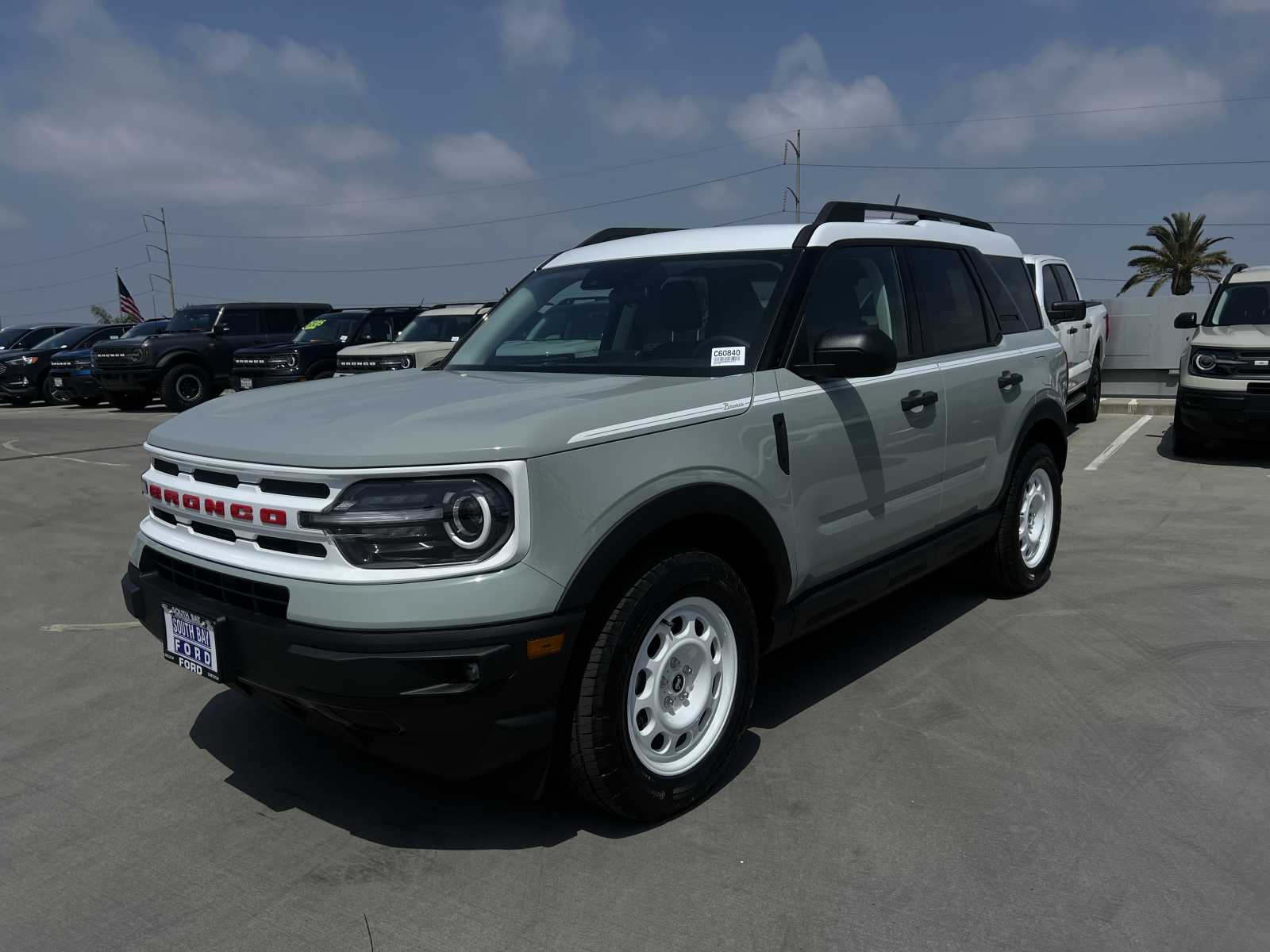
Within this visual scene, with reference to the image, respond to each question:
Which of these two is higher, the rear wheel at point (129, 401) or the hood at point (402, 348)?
the hood at point (402, 348)

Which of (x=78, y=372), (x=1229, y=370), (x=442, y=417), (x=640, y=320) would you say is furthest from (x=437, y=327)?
(x=442, y=417)

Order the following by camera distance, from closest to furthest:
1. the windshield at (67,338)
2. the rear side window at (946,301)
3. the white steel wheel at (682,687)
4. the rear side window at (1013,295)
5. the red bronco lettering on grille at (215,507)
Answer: the red bronco lettering on grille at (215,507), the white steel wheel at (682,687), the rear side window at (946,301), the rear side window at (1013,295), the windshield at (67,338)

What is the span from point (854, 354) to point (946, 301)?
4.88 ft

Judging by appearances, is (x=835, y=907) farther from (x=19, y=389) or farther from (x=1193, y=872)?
(x=19, y=389)

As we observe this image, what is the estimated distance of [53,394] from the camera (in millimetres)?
21250

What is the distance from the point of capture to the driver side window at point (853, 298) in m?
3.75

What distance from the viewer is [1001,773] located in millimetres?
3459

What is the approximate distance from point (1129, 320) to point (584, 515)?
14725 millimetres

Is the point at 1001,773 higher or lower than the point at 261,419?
lower

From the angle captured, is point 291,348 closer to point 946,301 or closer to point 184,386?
point 184,386

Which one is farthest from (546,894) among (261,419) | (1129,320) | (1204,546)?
(1129,320)

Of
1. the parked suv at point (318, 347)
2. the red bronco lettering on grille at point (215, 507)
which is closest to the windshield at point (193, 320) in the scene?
the parked suv at point (318, 347)

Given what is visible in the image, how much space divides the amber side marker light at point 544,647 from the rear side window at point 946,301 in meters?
2.47

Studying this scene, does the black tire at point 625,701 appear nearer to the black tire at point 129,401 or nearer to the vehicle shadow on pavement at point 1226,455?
the vehicle shadow on pavement at point 1226,455
